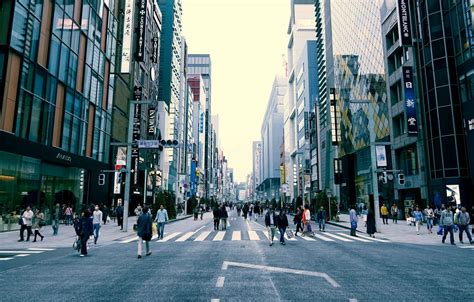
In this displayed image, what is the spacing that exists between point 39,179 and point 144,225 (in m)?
18.6

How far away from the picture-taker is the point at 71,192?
106 feet

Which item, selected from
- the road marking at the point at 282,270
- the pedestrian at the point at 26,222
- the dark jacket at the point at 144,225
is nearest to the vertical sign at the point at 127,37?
the pedestrian at the point at 26,222

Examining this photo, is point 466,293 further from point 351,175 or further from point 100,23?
point 351,175

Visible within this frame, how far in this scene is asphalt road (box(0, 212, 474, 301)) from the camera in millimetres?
6898

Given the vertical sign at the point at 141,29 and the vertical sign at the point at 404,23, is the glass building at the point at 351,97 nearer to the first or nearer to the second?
the vertical sign at the point at 404,23

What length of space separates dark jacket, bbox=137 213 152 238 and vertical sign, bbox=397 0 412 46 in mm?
32895

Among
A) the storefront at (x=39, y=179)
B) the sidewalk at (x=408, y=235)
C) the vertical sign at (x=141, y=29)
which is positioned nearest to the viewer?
the sidewalk at (x=408, y=235)

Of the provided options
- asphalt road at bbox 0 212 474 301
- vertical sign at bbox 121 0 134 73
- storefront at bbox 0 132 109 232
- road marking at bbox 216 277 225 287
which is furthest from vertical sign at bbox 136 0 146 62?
road marking at bbox 216 277 225 287

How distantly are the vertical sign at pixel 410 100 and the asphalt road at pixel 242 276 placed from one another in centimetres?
2348

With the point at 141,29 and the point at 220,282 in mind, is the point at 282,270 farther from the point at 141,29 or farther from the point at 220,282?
the point at 141,29

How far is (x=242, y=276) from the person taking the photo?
28.8ft

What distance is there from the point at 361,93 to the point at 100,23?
36409mm

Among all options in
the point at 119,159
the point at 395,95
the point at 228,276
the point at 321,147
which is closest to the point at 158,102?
the point at 119,159

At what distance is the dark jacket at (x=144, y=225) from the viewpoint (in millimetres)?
12227
